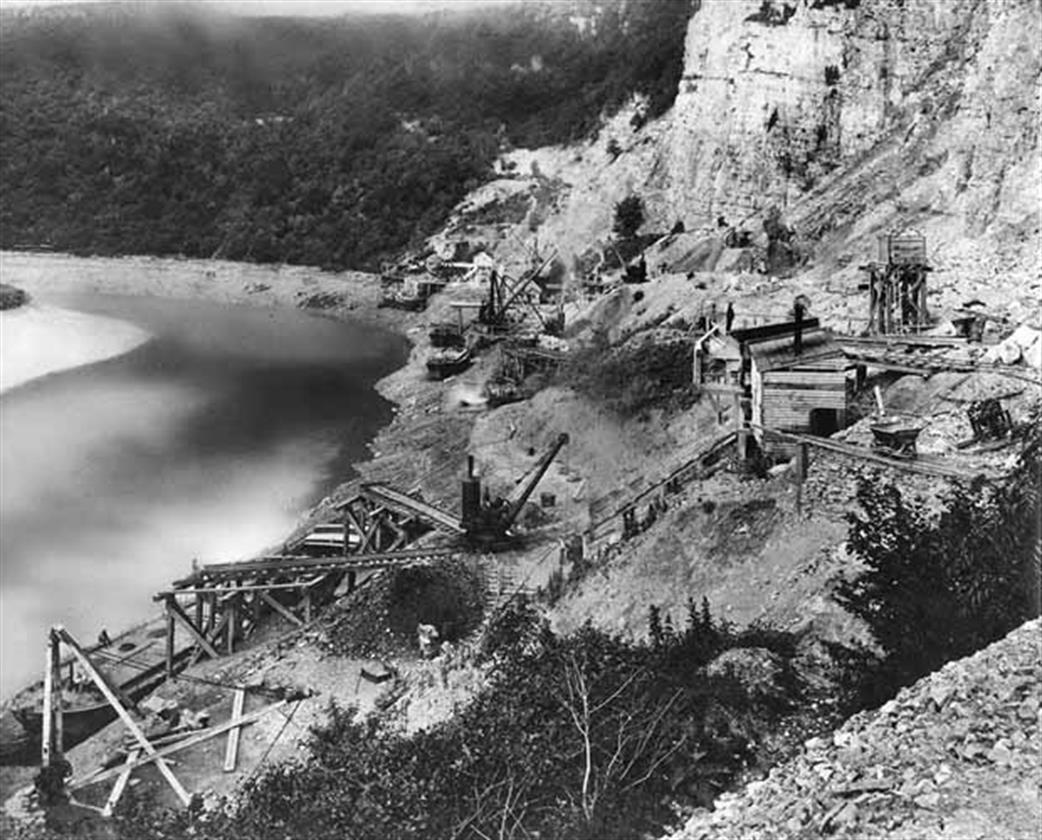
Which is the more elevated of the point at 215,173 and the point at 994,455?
the point at 215,173

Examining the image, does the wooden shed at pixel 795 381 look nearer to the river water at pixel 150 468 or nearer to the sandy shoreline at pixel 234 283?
the river water at pixel 150 468

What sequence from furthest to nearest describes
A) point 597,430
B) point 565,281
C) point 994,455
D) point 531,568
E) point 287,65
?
point 287,65, point 565,281, point 597,430, point 531,568, point 994,455

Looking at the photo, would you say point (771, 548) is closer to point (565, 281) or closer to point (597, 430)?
→ point (597, 430)

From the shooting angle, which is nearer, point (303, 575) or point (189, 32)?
point (303, 575)

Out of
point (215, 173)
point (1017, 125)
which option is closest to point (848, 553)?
point (1017, 125)

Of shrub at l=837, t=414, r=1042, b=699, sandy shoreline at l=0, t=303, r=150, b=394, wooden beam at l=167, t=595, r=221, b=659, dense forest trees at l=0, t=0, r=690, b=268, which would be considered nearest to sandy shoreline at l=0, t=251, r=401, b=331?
dense forest trees at l=0, t=0, r=690, b=268

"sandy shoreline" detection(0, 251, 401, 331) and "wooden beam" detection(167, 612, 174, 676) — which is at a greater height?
"sandy shoreline" detection(0, 251, 401, 331)

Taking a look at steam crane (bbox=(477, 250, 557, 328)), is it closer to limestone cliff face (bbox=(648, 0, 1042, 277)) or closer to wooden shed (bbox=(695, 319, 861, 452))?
limestone cliff face (bbox=(648, 0, 1042, 277))
